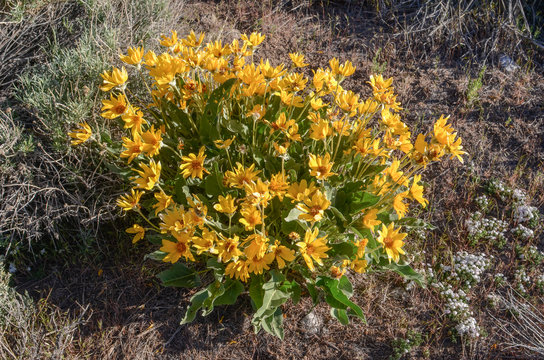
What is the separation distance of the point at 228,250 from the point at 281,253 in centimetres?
26

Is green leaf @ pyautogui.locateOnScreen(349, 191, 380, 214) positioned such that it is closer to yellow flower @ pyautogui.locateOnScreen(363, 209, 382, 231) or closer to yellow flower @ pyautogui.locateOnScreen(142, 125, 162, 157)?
yellow flower @ pyautogui.locateOnScreen(363, 209, 382, 231)

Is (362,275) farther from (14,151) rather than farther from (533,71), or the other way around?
(533,71)

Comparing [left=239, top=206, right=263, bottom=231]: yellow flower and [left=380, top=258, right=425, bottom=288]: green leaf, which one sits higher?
[left=239, top=206, right=263, bottom=231]: yellow flower

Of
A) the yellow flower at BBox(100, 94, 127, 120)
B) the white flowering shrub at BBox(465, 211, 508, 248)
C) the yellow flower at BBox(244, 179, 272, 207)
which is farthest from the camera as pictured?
the white flowering shrub at BBox(465, 211, 508, 248)

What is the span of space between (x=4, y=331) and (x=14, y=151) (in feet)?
3.46

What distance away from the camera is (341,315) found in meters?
2.20

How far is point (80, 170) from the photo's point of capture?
265 cm

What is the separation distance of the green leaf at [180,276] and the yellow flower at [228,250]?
1.74ft

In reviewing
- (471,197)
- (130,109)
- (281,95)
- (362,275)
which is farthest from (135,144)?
(471,197)

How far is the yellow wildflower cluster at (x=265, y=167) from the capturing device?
1880 millimetres

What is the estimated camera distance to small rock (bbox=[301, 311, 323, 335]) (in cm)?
246

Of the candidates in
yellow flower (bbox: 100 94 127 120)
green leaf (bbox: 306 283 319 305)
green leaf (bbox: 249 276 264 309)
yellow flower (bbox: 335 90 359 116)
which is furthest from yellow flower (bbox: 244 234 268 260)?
yellow flower (bbox: 100 94 127 120)

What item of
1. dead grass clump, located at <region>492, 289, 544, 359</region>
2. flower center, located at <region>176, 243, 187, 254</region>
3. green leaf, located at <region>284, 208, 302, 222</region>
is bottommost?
dead grass clump, located at <region>492, 289, 544, 359</region>

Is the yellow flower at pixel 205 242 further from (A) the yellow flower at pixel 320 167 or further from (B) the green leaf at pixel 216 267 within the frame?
(A) the yellow flower at pixel 320 167
